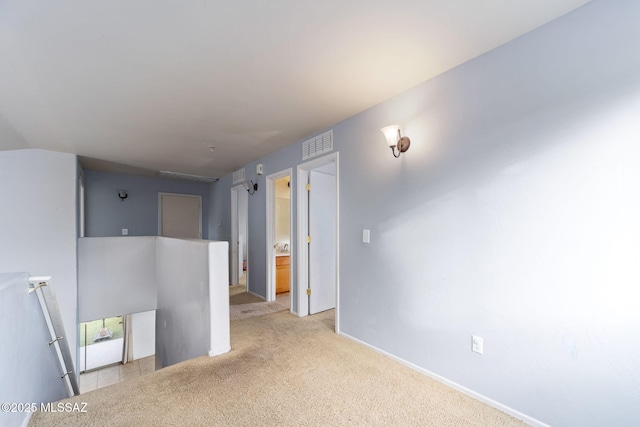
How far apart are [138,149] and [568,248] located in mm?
4886

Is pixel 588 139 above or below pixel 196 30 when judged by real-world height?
below

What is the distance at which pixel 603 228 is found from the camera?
1.46 metres

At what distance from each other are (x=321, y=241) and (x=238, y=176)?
7.71 ft

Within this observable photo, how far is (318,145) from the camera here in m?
3.39

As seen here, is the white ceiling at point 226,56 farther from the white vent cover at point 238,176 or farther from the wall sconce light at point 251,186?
the white vent cover at point 238,176

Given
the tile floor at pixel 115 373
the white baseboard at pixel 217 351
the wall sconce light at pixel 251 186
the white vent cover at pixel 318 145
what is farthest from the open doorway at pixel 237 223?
the white baseboard at pixel 217 351

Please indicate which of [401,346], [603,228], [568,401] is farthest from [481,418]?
[603,228]

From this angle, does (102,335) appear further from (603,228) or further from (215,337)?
(603,228)

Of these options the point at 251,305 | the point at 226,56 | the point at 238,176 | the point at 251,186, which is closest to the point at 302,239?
the point at 251,305

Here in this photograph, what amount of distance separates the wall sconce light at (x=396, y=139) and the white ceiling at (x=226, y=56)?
13.8 inches

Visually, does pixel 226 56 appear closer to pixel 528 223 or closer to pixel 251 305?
pixel 528 223

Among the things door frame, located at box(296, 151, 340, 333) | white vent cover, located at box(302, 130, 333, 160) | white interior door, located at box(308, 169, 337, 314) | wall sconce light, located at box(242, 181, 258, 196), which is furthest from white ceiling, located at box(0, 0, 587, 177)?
wall sconce light, located at box(242, 181, 258, 196)

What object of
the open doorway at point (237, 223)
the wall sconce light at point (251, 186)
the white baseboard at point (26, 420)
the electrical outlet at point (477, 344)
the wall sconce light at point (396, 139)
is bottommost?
the white baseboard at point (26, 420)

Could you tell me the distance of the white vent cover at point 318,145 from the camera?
3238 millimetres
